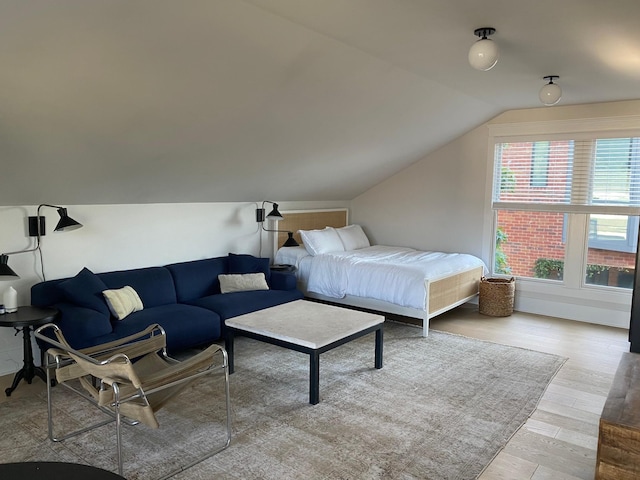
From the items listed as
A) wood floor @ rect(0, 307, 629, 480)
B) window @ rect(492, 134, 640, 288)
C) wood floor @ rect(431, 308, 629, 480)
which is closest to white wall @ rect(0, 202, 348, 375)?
wood floor @ rect(0, 307, 629, 480)

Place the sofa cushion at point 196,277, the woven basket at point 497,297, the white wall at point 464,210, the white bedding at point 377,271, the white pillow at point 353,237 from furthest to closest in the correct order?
the white pillow at point 353,237 → the woven basket at point 497,297 → the white wall at point 464,210 → the white bedding at point 377,271 → the sofa cushion at point 196,277

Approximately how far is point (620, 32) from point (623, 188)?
2746 millimetres

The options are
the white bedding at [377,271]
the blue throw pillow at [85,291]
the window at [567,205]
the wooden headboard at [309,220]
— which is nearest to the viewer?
the blue throw pillow at [85,291]

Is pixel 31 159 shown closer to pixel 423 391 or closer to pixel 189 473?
pixel 189 473

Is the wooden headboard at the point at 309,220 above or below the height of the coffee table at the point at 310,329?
above

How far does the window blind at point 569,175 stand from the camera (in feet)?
16.3

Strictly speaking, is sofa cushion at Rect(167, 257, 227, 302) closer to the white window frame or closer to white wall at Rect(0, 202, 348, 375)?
white wall at Rect(0, 202, 348, 375)

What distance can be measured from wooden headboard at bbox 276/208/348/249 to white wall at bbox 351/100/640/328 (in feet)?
1.01

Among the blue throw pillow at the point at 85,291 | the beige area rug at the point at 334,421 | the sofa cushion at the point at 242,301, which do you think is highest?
the blue throw pillow at the point at 85,291

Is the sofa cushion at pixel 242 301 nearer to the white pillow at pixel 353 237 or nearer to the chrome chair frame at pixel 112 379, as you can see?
the chrome chair frame at pixel 112 379

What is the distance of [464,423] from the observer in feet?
9.81

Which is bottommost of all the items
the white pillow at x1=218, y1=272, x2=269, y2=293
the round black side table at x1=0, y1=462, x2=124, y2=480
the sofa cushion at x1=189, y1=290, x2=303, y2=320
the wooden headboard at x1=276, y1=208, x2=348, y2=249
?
the sofa cushion at x1=189, y1=290, x2=303, y2=320

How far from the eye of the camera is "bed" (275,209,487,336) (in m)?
4.67

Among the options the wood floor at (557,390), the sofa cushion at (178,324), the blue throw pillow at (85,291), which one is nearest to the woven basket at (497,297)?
the wood floor at (557,390)
